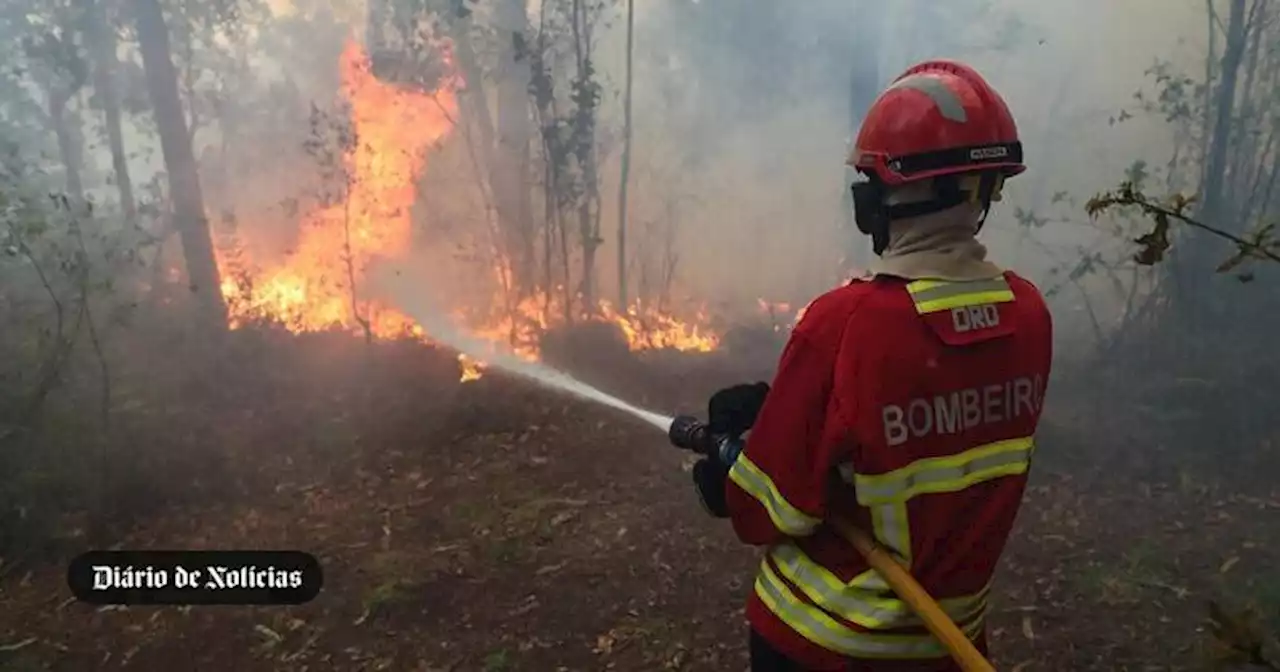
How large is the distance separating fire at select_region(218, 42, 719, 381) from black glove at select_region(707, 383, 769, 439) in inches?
201

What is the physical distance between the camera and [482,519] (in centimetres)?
509

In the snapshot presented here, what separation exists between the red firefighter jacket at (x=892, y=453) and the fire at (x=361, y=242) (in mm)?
5404

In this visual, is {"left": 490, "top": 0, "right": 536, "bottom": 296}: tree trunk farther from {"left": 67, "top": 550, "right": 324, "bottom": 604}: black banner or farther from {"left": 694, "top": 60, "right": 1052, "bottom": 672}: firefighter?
{"left": 694, "top": 60, "right": 1052, "bottom": 672}: firefighter

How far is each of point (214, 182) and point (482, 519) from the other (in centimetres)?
460

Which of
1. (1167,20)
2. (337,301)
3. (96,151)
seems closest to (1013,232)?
(1167,20)

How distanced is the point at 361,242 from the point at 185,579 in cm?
401

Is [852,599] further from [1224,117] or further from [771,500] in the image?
[1224,117]

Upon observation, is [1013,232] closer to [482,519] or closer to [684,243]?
[684,243]

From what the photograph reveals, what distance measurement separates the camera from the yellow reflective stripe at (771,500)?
1.76m

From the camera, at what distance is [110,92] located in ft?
24.3

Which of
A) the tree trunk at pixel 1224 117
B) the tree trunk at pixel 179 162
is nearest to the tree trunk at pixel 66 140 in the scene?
the tree trunk at pixel 179 162

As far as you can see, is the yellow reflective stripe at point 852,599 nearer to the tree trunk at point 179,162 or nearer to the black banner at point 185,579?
the black banner at point 185,579

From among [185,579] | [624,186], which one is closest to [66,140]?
[185,579]

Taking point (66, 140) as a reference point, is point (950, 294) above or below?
below
